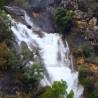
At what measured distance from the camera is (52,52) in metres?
54.0

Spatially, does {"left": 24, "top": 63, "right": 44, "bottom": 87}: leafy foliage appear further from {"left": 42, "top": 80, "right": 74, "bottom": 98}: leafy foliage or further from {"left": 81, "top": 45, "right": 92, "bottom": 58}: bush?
{"left": 81, "top": 45, "right": 92, "bottom": 58}: bush

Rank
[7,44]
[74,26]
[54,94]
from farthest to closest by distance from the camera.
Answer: [74,26] < [7,44] < [54,94]

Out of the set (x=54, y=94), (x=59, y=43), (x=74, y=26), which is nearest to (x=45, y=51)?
(x=59, y=43)

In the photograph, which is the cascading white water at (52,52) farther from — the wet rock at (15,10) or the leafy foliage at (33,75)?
the wet rock at (15,10)

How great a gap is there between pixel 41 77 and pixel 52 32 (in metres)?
13.8

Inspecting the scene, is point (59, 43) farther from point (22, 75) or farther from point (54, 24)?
point (22, 75)

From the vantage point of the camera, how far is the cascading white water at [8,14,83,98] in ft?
164

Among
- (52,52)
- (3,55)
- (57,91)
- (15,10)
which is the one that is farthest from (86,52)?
(57,91)

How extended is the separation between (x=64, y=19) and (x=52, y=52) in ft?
17.7

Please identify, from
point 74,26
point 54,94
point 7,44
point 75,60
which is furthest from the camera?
point 74,26

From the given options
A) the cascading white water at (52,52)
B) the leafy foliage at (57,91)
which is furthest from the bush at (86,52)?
the leafy foliage at (57,91)

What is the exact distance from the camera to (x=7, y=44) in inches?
1923

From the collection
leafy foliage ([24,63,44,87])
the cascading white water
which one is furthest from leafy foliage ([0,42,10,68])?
the cascading white water

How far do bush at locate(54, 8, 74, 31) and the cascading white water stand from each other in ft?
5.37
